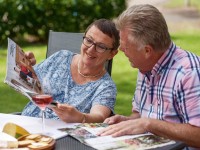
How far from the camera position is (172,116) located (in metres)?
3.20

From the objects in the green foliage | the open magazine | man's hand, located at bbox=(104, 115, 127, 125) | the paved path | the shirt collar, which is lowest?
the paved path

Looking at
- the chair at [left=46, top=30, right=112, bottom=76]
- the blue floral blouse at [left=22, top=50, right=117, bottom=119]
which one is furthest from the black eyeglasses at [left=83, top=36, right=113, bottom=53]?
the chair at [left=46, top=30, right=112, bottom=76]

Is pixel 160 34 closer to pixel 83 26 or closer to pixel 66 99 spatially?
pixel 66 99

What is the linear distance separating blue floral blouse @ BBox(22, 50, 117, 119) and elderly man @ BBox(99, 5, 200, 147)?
0.40 meters

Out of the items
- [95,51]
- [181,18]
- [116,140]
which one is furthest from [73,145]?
[181,18]

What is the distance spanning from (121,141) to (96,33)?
1086mm

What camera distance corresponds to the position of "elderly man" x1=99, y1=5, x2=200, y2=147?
3.00m

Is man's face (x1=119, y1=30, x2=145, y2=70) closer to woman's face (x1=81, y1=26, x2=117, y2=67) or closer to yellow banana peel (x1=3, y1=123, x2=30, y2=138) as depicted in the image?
woman's face (x1=81, y1=26, x2=117, y2=67)

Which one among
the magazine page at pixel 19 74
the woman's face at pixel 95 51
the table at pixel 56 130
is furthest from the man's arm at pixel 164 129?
the woman's face at pixel 95 51

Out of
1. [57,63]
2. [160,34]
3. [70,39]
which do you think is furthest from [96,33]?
[70,39]

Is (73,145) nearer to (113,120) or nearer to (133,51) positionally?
(113,120)

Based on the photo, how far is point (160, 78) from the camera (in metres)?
3.24

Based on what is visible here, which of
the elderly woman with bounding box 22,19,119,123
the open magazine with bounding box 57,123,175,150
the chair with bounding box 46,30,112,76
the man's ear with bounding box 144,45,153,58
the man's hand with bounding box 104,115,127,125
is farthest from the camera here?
the chair with bounding box 46,30,112,76

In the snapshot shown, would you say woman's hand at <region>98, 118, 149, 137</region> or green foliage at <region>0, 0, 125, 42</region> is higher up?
Answer: woman's hand at <region>98, 118, 149, 137</region>
